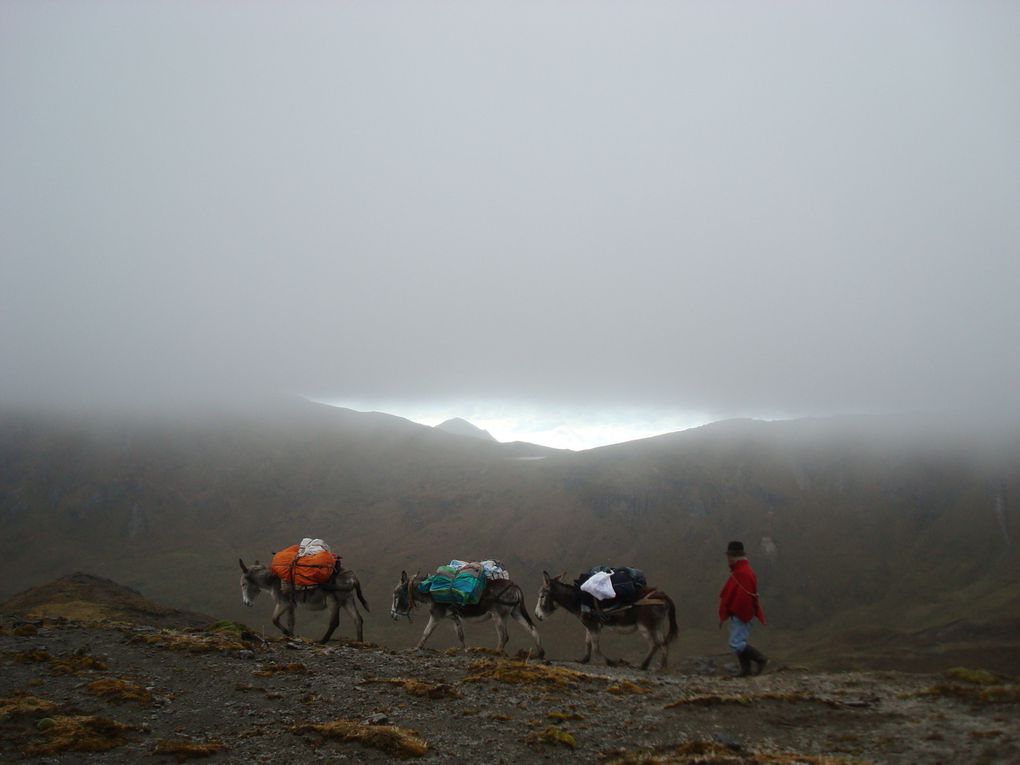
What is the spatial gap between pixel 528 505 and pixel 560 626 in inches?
1740

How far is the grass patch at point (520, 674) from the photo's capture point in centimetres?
1342

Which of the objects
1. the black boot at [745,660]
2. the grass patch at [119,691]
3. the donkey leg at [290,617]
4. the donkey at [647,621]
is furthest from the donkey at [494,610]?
the grass patch at [119,691]

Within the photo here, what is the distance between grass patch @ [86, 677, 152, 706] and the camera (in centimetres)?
1072

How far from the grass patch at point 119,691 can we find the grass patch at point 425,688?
3.96m

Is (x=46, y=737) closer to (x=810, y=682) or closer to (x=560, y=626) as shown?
(x=810, y=682)

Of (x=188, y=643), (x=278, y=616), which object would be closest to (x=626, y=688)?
(x=188, y=643)

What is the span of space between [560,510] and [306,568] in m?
120

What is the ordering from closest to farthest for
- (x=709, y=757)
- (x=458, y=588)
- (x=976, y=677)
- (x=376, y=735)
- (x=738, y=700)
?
1. (x=709, y=757)
2. (x=376, y=735)
3. (x=738, y=700)
4. (x=976, y=677)
5. (x=458, y=588)

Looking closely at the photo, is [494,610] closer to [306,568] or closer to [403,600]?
[403,600]

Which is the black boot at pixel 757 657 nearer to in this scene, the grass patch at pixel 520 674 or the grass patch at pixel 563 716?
the grass patch at pixel 520 674

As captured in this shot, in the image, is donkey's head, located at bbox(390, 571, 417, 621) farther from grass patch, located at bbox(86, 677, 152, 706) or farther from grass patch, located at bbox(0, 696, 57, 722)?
grass patch, located at bbox(0, 696, 57, 722)

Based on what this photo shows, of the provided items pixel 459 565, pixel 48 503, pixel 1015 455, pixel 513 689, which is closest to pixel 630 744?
pixel 513 689

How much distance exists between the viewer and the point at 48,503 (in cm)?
14438

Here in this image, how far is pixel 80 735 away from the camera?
342 inches
